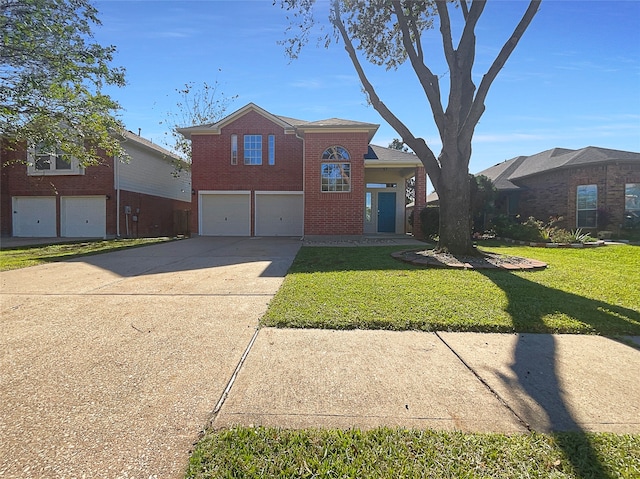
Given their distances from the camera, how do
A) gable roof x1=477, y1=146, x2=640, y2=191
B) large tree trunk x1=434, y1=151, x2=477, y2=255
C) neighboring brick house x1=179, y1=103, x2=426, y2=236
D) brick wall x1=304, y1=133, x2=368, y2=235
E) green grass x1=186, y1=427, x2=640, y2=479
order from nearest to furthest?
green grass x1=186, y1=427, x2=640, y2=479, large tree trunk x1=434, y1=151, x2=477, y2=255, brick wall x1=304, y1=133, x2=368, y2=235, gable roof x1=477, y1=146, x2=640, y2=191, neighboring brick house x1=179, y1=103, x2=426, y2=236

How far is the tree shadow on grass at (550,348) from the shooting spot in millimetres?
1773

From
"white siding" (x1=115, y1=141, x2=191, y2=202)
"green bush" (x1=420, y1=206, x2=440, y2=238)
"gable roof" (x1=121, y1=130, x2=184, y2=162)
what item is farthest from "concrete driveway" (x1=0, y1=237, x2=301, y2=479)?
"white siding" (x1=115, y1=141, x2=191, y2=202)

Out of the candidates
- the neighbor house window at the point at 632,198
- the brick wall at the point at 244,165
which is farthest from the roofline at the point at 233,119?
the neighbor house window at the point at 632,198

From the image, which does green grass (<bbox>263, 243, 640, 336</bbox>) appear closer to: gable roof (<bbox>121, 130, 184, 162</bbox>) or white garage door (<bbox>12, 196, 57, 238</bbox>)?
gable roof (<bbox>121, 130, 184, 162</bbox>)

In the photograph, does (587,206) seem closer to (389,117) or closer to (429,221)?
(429,221)

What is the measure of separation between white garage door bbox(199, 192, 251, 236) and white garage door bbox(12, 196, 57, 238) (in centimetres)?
820

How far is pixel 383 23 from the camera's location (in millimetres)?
10766

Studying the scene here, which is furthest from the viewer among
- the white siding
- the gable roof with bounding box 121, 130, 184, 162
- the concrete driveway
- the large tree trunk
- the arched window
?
the white siding

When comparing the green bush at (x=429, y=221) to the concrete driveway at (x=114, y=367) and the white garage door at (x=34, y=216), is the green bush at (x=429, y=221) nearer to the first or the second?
the concrete driveway at (x=114, y=367)

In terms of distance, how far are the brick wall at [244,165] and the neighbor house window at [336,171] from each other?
272cm

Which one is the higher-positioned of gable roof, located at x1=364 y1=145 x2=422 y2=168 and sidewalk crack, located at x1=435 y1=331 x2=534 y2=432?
gable roof, located at x1=364 y1=145 x2=422 y2=168

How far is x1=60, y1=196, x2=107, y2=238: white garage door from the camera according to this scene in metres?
16.4

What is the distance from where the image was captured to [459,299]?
4.58 meters

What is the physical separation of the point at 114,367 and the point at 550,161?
21.4 m
